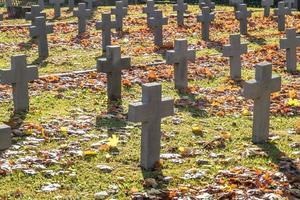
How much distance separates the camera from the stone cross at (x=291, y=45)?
13.0m

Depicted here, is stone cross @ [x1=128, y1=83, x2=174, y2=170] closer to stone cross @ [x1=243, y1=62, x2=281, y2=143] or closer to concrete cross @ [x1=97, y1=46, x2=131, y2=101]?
stone cross @ [x1=243, y1=62, x2=281, y2=143]

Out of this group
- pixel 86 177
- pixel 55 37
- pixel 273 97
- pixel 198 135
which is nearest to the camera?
pixel 86 177

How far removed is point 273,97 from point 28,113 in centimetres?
419

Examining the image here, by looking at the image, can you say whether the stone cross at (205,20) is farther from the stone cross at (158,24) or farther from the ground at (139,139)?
the ground at (139,139)

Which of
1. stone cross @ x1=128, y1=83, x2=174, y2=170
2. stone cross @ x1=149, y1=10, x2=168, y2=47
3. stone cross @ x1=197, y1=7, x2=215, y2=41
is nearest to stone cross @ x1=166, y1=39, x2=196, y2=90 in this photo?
stone cross @ x1=128, y1=83, x2=174, y2=170

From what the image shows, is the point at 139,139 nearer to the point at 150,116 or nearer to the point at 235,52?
the point at 150,116

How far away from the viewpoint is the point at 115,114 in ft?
32.9

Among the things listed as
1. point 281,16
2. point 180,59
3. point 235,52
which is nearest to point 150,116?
point 180,59

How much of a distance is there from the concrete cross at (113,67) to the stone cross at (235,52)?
243cm

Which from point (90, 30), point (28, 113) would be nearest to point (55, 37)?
point (90, 30)

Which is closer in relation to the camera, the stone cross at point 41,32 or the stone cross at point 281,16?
the stone cross at point 41,32

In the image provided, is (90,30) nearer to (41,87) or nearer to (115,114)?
(41,87)

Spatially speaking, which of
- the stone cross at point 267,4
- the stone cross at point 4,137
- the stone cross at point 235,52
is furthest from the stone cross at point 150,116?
the stone cross at point 267,4

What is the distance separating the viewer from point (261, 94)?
827 cm
